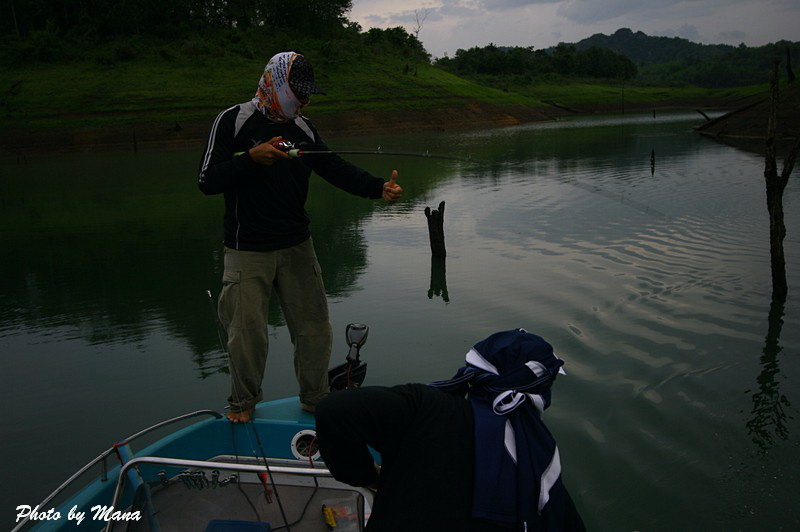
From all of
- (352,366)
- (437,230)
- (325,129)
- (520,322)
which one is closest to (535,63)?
(325,129)

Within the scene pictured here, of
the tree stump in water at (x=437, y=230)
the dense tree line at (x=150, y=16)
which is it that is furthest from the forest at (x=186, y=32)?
the tree stump in water at (x=437, y=230)

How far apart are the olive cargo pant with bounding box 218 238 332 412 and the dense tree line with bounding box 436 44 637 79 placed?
96634 millimetres

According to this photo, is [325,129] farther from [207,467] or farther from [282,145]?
[207,467]

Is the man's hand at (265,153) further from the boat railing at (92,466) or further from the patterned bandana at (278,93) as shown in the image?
the boat railing at (92,466)

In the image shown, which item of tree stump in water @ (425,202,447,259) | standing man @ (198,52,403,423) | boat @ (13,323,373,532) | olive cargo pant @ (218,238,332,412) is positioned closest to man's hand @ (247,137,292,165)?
standing man @ (198,52,403,423)

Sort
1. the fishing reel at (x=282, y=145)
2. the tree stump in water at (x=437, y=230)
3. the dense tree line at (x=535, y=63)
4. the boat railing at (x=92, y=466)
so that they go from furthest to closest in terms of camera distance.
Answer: the dense tree line at (x=535, y=63), the tree stump in water at (x=437, y=230), the fishing reel at (x=282, y=145), the boat railing at (x=92, y=466)

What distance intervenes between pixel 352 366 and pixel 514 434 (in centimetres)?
255

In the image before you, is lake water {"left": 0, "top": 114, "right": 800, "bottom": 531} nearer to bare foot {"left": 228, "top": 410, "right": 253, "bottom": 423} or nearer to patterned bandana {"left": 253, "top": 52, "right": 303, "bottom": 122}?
bare foot {"left": 228, "top": 410, "right": 253, "bottom": 423}

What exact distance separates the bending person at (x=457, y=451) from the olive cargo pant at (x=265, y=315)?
2.14 metres

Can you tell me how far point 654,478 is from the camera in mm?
5000

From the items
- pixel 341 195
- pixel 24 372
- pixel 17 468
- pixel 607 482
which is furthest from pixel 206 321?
pixel 341 195

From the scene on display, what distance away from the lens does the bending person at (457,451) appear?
2244 millimetres

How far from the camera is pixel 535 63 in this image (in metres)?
112

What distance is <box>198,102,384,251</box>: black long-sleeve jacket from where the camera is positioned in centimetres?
425
